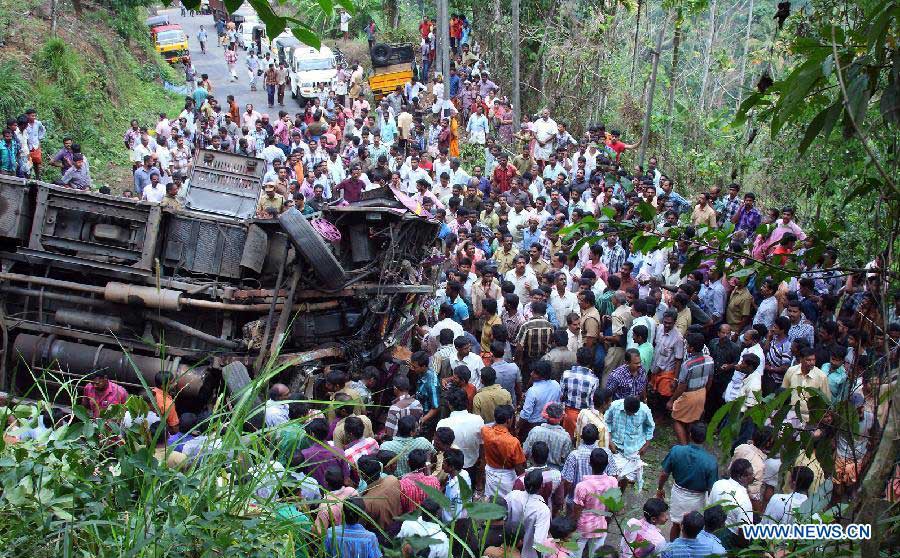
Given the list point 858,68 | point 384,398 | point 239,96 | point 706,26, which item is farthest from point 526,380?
point 706,26

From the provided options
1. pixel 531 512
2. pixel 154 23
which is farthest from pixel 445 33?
pixel 154 23

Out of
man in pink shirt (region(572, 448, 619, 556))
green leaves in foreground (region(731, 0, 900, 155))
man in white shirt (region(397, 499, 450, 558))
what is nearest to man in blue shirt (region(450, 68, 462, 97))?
man in pink shirt (region(572, 448, 619, 556))

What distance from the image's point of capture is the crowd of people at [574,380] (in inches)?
186

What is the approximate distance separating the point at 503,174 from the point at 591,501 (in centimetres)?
1096

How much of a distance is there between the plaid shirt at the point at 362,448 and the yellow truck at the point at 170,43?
1078 inches

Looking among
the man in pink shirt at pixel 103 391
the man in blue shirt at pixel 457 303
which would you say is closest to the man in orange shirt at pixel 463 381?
the man in blue shirt at pixel 457 303

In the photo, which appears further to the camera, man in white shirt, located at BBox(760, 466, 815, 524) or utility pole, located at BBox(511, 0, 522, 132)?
utility pole, located at BBox(511, 0, 522, 132)

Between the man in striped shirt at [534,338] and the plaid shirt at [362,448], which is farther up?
the man in striped shirt at [534,338]

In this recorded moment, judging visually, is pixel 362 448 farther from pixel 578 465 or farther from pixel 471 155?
pixel 471 155

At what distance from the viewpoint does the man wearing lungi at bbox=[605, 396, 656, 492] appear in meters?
7.78

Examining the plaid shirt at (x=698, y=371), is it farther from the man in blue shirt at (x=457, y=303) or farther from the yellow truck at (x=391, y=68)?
the yellow truck at (x=391, y=68)

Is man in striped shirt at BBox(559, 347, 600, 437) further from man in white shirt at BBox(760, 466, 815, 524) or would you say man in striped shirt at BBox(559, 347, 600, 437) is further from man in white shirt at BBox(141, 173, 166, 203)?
man in white shirt at BBox(141, 173, 166, 203)

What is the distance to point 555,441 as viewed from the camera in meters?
7.48

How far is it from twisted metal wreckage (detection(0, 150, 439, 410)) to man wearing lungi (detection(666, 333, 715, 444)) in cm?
309
